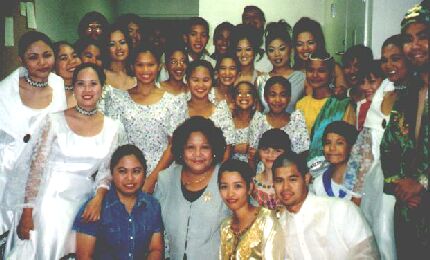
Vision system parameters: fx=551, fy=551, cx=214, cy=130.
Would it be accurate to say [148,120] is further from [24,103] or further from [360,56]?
[360,56]

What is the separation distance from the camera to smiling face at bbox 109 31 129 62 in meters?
4.09

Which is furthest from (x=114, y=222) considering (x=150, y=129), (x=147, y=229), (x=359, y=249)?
(x=359, y=249)

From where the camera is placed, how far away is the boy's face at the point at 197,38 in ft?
14.8

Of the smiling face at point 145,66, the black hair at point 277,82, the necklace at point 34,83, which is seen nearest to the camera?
the necklace at point 34,83

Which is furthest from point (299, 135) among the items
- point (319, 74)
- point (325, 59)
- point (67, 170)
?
point (67, 170)

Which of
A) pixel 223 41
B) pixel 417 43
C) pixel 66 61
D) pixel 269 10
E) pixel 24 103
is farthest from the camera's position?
pixel 269 10

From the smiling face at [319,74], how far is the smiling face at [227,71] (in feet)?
1.83

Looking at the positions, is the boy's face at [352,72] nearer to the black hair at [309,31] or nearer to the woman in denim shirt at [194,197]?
the black hair at [309,31]

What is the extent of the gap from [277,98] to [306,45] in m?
0.81

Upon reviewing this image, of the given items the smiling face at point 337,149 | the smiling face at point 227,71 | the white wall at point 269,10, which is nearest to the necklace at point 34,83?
the smiling face at point 227,71

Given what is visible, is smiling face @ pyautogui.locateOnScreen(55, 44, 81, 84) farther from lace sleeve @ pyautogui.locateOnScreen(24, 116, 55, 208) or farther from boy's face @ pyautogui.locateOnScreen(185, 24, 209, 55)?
boy's face @ pyautogui.locateOnScreen(185, 24, 209, 55)

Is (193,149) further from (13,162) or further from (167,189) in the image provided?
(13,162)

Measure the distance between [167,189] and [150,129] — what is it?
0.59m

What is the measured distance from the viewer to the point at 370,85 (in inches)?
147
